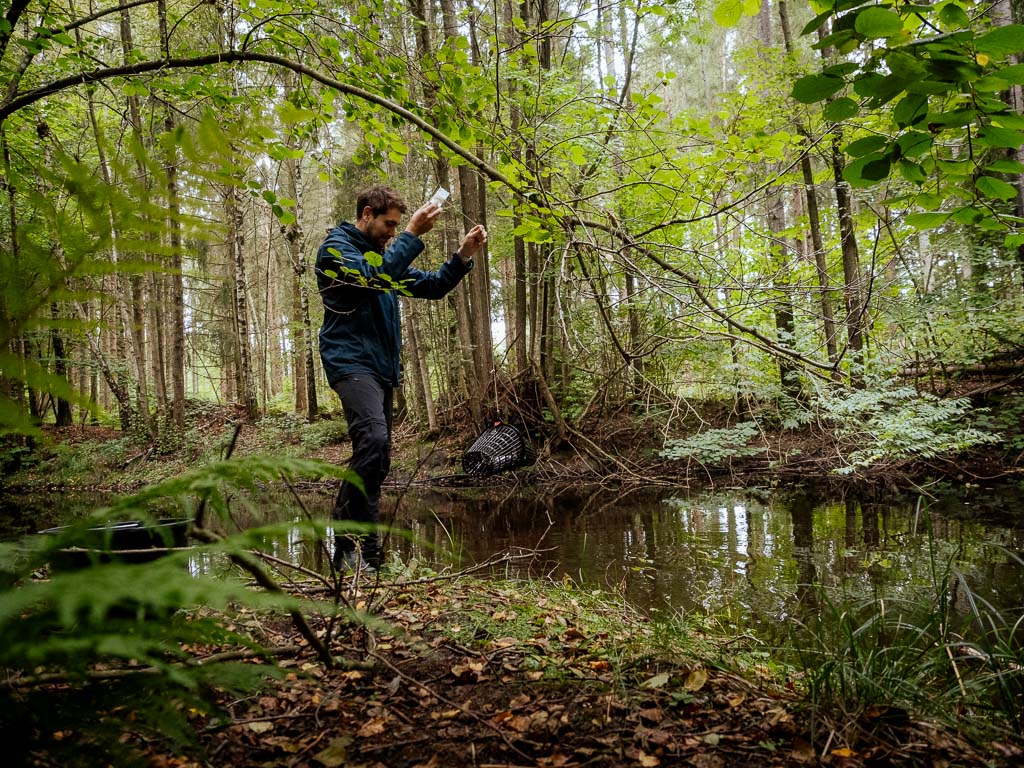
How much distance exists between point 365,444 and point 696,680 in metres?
1.97

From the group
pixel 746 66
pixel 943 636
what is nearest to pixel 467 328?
pixel 746 66

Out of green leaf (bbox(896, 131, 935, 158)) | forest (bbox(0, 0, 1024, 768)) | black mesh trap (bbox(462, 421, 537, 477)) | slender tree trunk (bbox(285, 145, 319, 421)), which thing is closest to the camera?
forest (bbox(0, 0, 1024, 768))

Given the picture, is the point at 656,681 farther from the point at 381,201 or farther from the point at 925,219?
the point at 381,201

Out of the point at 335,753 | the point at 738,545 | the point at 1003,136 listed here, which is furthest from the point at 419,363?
the point at 1003,136

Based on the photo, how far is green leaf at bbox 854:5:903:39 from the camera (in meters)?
1.14

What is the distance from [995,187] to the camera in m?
1.47

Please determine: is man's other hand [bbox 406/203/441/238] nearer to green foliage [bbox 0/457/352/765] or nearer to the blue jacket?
the blue jacket

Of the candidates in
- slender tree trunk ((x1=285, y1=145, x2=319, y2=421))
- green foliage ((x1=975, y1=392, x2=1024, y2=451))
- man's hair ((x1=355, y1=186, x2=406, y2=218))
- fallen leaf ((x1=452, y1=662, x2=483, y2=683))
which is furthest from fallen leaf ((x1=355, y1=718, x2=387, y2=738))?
slender tree trunk ((x1=285, y1=145, x2=319, y2=421))

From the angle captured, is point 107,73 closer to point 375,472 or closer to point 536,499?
point 375,472

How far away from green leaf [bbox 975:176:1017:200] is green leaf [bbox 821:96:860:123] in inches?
17.9

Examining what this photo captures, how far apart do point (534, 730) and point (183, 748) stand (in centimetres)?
75

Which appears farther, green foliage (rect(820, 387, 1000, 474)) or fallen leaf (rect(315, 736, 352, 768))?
green foliage (rect(820, 387, 1000, 474))

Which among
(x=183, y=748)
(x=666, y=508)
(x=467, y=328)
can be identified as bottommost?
(x=666, y=508)

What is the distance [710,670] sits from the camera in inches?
59.7
